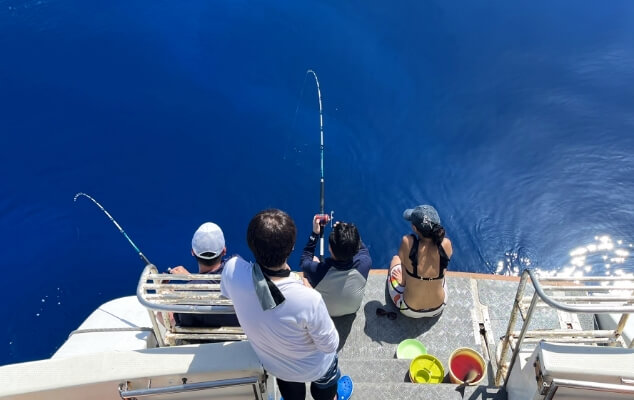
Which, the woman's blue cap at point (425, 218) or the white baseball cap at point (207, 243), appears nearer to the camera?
the white baseball cap at point (207, 243)

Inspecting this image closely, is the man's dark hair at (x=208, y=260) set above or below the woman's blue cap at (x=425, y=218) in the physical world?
below

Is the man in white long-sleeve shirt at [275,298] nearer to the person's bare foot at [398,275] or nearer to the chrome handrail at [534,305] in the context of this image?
the chrome handrail at [534,305]

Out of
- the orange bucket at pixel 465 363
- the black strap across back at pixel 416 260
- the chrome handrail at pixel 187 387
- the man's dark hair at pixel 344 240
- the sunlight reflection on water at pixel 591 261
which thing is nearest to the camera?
the chrome handrail at pixel 187 387

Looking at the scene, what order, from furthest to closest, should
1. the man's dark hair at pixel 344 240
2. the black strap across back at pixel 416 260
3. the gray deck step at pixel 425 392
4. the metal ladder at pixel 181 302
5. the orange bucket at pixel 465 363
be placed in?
1. the black strap across back at pixel 416 260
2. the orange bucket at pixel 465 363
3. the man's dark hair at pixel 344 240
4. the gray deck step at pixel 425 392
5. the metal ladder at pixel 181 302

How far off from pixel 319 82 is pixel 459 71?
95.4 inches

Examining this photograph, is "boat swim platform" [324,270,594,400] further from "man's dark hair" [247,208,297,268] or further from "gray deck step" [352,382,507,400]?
"man's dark hair" [247,208,297,268]

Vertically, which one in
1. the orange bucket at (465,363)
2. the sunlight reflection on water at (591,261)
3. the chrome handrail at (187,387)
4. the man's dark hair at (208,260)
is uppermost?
the sunlight reflection on water at (591,261)

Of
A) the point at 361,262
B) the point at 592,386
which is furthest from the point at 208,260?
the point at 592,386

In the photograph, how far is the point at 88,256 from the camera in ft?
19.2

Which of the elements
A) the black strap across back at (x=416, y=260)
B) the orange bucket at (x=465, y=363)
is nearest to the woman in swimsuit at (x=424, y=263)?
the black strap across back at (x=416, y=260)

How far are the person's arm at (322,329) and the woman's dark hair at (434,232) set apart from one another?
1.75 metres

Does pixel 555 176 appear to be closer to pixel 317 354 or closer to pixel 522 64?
pixel 522 64

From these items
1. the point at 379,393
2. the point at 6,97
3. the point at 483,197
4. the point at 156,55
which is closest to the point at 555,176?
the point at 483,197

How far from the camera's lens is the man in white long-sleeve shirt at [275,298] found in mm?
1996
